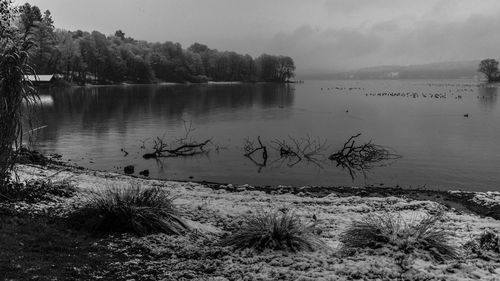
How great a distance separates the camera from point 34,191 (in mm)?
12172

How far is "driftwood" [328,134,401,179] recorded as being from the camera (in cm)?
3017

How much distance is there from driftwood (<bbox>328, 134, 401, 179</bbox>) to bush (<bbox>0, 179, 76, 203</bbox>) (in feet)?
65.7

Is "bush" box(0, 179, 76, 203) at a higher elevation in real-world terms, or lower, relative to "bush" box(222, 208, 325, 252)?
higher

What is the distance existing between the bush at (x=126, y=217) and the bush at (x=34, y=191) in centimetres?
183

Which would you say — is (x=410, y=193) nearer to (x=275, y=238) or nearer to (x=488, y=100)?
(x=275, y=238)

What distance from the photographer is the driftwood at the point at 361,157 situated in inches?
1188

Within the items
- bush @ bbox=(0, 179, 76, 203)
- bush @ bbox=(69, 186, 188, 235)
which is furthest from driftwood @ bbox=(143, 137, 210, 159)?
bush @ bbox=(69, 186, 188, 235)

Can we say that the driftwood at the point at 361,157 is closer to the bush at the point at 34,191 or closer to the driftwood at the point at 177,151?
the driftwood at the point at 177,151

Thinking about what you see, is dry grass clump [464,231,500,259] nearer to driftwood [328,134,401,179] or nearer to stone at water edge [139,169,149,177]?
driftwood [328,134,401,179]

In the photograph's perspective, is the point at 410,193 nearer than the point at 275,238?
No

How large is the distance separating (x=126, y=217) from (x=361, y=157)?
2470 centimetres

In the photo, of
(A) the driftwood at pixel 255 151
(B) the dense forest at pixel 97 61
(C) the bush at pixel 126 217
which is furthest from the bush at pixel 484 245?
(B) the dense forest at pixel 97 61

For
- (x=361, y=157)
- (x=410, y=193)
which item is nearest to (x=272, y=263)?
(x=410, y=193)

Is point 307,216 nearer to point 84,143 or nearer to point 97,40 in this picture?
point 84,143
